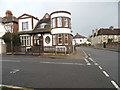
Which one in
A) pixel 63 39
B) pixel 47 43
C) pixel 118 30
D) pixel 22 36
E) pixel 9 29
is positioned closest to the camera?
pixel 63 39

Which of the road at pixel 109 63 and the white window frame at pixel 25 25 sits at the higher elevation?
the white window frame at pixel 25 25

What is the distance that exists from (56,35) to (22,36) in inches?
326

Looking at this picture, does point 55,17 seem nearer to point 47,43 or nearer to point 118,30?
point 47,43

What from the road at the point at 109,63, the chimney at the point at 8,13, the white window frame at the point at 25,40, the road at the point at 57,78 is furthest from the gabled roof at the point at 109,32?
the road at the point at 57,78

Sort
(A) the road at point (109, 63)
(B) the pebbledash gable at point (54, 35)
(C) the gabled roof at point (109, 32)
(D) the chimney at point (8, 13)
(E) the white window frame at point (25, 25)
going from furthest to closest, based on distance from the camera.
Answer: (C) the gabled roof at point (109, 32)
(D) the chimney at point (8, 13)
(E) the white window frame at point (25, 25)
(B) the pebbledash gable at point (54, 35)
(A) the road at point (109, 63)

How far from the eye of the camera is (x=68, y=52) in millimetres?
17734

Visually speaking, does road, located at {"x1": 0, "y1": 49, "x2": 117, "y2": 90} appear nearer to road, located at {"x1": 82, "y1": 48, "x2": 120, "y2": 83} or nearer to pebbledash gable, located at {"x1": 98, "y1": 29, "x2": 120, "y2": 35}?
road, located at {"x1": 82, "y1": 48, "x2": 120, "y2": 83}

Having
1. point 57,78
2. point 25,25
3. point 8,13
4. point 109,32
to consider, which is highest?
point 8,13

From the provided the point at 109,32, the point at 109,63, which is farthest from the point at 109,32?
the point at 109,63

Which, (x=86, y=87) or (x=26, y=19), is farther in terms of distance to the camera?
(x=26, y=19)

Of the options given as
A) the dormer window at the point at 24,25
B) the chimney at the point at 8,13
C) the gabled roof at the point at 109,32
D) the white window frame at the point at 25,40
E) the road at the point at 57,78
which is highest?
the chimney at the point at 8,13

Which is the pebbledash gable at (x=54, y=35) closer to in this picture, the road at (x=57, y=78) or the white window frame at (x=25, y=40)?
the white window frame at (x=25, y=40)

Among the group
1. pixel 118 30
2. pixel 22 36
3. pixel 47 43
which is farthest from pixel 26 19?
pixel 118 30

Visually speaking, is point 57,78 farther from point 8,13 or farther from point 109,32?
point 109,32
